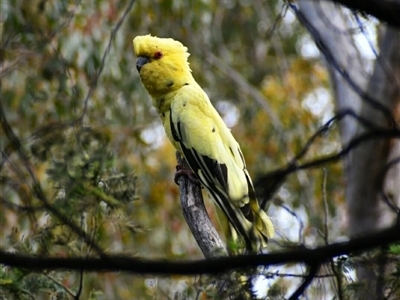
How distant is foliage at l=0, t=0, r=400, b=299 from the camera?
12.6ft

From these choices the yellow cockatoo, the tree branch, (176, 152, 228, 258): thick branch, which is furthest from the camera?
the yellow cockatoo

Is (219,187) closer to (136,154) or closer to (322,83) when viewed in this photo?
(136,154)

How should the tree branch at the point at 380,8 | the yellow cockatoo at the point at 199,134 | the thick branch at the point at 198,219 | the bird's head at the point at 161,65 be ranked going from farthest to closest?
the bird's head at the point at 161,65
the yellow cockatoo at the point at 199,134
the thick branch at the point at 198,219
the tree branch at the point at 380,8

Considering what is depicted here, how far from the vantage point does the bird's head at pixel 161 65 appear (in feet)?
14.2

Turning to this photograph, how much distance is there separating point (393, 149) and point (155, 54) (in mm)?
2291

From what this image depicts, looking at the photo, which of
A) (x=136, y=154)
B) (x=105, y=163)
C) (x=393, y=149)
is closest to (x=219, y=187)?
(x=105, y=163)

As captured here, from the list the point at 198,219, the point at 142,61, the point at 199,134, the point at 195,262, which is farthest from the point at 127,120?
the point at 195,262

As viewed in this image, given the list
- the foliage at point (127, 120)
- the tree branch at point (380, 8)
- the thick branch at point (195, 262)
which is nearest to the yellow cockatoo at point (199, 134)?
the foliage at point (127, 120)

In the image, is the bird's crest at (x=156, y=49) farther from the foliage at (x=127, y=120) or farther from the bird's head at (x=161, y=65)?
the foliage at (x=127, y=120)

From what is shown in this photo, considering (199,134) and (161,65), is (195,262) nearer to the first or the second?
(199,134)

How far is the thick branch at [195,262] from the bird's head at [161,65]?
3.07 metres

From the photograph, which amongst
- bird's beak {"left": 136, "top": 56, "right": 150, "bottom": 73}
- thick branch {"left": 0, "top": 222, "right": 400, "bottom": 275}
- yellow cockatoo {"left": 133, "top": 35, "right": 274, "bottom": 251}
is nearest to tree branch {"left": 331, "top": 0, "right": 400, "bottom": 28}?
thick branch {"left": 0, "top": 222, "right": 400, "bottom": 275}

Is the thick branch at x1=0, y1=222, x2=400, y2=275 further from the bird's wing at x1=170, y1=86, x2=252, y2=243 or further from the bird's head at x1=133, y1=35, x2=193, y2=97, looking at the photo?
the bird's head at x1=133, y1=35, x2=193, y2=97

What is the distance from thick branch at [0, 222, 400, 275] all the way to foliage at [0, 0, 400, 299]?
1.82m
